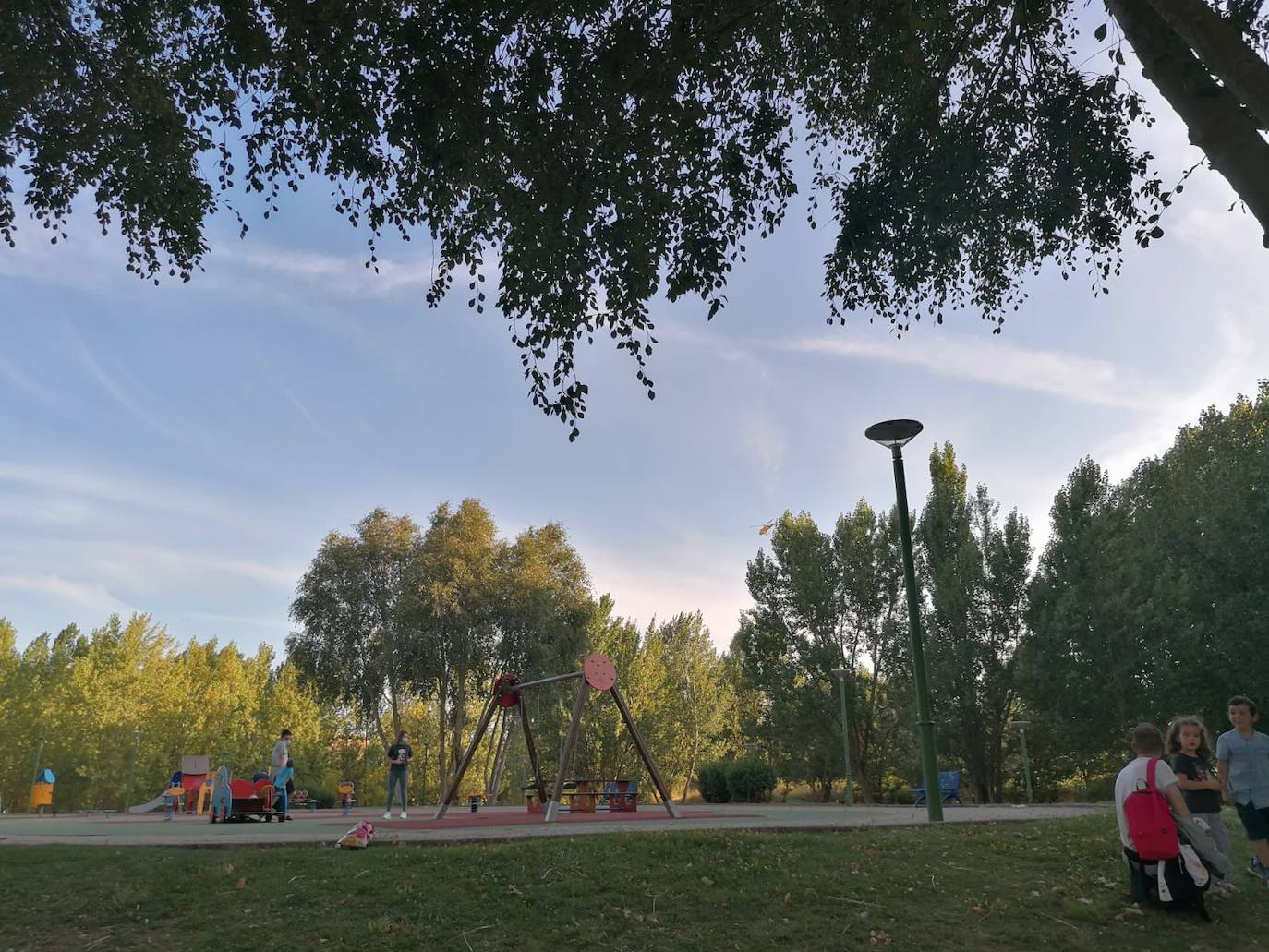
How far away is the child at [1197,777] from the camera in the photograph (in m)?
7.60

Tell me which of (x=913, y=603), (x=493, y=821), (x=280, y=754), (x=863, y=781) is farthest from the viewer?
(x=863, y=781)

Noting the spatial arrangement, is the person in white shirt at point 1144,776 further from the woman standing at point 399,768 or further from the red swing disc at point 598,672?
the woman standing at point 399,768

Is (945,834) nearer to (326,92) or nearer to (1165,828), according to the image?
(1165,828)

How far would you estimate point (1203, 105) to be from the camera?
7.09 meters

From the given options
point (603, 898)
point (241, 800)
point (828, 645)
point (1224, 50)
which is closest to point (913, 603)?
point (603, 898)

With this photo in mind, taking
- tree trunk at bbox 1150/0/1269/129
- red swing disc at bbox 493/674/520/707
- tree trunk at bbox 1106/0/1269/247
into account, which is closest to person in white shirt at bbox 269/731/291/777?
red swing disc at bbox 493/674/520/707

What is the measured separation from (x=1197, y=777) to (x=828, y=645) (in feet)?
111

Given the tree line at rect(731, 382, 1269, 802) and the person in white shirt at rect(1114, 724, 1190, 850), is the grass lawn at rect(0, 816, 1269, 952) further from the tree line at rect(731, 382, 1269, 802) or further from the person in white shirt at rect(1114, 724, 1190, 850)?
the tree line at rect(731, 382, 1269, 802)

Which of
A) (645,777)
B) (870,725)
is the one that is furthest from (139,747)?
(870,725)

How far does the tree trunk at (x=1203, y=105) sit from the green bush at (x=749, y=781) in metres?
22.0

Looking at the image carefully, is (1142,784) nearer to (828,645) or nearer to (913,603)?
(913,603)

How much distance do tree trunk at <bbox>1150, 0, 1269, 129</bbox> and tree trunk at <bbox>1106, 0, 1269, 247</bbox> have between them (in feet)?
0.83

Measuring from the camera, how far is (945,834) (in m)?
9.60

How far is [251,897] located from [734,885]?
3885 millimetres
